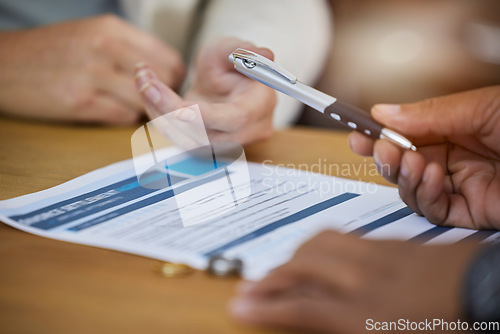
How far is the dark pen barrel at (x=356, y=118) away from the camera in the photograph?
49cm

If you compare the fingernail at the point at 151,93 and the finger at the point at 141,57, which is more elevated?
the finger at the point at 141,57

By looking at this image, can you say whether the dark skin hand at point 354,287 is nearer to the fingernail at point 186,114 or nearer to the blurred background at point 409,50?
the fingernail at point 186,114

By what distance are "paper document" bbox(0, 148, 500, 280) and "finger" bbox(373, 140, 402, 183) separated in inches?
1.7

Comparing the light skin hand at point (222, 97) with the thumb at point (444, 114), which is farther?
the light skin hand at point (222, 97)

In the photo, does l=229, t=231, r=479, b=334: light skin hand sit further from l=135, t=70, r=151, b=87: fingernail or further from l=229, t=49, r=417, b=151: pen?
l=135, t=70, r=151, b=87: fingernail

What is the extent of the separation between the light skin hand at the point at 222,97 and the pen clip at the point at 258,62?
0.03 m

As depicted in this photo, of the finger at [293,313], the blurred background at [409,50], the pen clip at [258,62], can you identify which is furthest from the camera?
the blurred background at [409,50]

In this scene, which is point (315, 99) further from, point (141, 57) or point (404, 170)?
point (141, 57)

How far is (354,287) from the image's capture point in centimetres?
31

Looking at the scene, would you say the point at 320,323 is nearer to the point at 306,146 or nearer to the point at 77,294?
the point at 77,294

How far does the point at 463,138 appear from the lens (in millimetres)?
530

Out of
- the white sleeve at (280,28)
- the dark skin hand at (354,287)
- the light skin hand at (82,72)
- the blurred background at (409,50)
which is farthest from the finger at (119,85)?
the blurred background at (409,50)

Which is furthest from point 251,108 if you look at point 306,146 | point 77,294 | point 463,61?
point 463,61

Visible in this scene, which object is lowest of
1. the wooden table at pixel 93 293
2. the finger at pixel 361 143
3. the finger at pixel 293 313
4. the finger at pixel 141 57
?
the finger at pixel 293 313
